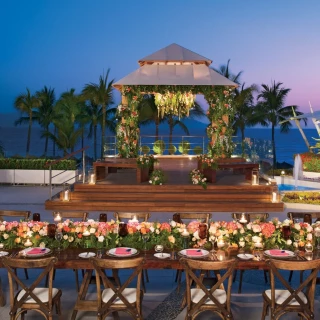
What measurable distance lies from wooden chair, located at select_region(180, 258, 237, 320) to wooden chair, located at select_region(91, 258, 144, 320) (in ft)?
1.59

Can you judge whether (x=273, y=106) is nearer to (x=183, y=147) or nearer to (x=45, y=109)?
(x=183, y=147)

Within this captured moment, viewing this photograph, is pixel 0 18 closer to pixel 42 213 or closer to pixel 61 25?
pixel 61 25

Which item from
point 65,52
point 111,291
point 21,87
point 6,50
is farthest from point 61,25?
point 111,291

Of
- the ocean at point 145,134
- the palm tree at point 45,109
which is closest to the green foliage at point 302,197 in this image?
the palm tree at point 45,109

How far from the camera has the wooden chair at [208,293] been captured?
4746mm

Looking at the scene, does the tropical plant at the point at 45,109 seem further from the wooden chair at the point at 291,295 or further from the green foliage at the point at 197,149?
the wooden chair at the point at 291,295

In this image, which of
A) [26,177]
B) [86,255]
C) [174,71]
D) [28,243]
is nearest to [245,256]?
[86,255]

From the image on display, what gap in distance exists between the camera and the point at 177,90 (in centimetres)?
1631

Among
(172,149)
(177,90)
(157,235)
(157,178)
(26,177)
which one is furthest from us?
(172,149)

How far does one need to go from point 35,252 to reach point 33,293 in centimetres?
48

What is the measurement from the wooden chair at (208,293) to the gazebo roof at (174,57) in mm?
11984

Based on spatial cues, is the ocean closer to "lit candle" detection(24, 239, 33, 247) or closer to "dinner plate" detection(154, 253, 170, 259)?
"lit candle" detection(24, 239, 33, 247)

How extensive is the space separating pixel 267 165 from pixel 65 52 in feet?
141

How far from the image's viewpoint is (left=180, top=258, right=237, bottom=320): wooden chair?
475 cm
